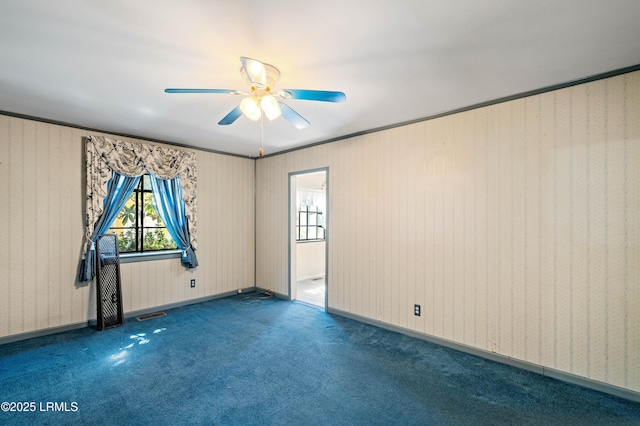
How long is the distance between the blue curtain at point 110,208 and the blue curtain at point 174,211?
0.34 meters

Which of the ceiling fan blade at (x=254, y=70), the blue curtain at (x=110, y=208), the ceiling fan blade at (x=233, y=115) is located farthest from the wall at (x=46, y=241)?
the ceiling fan blade at (x=254, y=70)

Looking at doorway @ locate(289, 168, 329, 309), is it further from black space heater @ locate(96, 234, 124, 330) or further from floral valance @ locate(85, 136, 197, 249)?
black space heater @ locate(96, 234, 124, 330)

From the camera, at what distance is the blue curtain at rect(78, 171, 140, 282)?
12.2ft

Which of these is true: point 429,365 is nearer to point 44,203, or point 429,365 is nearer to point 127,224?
point 127,224

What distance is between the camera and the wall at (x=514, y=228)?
2367mm

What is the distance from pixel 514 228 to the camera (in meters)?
2.84

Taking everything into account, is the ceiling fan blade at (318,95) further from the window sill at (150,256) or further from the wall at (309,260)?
the wall at (309,260)

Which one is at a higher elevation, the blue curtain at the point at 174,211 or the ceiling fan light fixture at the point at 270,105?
the ceiling fan light fixture at the point at 270,105

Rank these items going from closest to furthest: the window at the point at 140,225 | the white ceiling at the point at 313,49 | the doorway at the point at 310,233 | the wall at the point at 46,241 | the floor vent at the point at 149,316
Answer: the white ceiling at the point at 313,49, the wall at the point at 46,241, the floor vent at the point at 149,316, the window at the point at 140,225, the doorway at the point at 310,233

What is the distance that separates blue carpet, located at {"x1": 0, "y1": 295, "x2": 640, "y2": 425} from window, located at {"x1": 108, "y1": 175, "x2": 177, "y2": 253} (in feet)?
4.21

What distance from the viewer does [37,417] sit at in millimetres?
2088

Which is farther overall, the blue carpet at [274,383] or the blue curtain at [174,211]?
the blue curtain at [174,211]

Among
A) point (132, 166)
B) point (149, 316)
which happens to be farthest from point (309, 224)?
point (132, 166)

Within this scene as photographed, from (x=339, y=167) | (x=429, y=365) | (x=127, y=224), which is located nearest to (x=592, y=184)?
(x=429, y=365)
